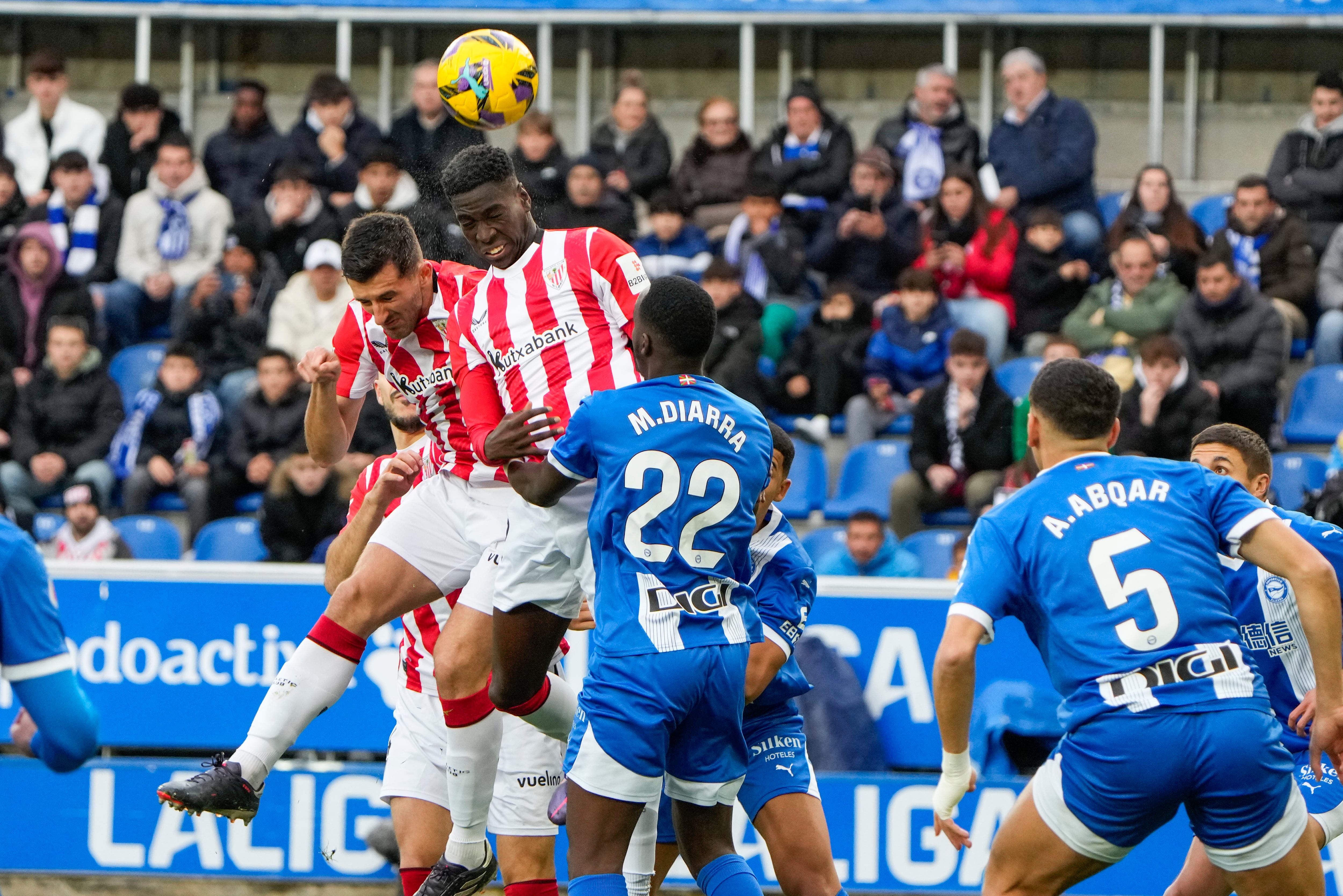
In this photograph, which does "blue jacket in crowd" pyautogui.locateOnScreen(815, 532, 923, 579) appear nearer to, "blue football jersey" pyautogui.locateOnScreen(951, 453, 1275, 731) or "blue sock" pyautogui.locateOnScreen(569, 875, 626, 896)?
"blue football jersey" pyautogui.locateOnScreen(951, 453, 1275, 731)

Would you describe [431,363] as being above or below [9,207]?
below

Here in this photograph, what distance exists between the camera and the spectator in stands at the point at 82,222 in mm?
13008

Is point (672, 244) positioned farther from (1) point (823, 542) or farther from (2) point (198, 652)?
(2) point (198, 652)

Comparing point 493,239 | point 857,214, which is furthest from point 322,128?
point 493,239

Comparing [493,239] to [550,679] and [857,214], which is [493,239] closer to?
[550,679]

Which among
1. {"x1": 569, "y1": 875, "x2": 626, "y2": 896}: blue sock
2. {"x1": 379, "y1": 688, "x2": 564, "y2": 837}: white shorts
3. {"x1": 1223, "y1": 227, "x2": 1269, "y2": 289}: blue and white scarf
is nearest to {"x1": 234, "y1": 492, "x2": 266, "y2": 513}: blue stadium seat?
{"x1": 379, "y1": 688, "x2": 564, "y2": 837}: white shorts

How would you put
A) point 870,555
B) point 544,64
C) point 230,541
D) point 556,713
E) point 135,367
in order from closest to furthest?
point 556,713
point 870,555
point 230,541
point 135,367
point 544,64

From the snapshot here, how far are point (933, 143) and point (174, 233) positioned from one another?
607 centimetres

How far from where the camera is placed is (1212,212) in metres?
13.4

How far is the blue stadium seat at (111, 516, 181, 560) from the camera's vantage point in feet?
35.9

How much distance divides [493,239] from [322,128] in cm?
828

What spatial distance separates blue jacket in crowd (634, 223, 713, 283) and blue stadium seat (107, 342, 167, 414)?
12.3ft

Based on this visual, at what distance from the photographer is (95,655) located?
8.62 metres

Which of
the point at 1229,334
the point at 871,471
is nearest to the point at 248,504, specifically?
the point at 871,471
